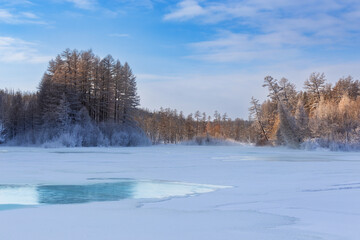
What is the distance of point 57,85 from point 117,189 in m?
44.6

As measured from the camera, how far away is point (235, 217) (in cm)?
691

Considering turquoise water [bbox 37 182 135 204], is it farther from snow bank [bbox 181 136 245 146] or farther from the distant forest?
snow bank [bbox 181 136 245 146]

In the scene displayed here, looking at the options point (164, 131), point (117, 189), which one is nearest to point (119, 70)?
point (164, 131)

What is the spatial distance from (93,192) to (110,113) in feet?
158

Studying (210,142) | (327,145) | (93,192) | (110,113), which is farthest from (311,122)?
(93,192)

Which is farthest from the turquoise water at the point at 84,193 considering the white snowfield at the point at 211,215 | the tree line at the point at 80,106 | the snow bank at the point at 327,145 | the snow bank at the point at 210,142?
the snow bank at the point at 210,142

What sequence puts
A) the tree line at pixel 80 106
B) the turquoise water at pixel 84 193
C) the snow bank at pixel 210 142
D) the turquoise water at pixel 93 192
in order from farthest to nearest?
the snow bank at pixel 210 142 → the tree line at pixel 80 106 → the turquoise water at pixel 84 193 → the turquoise water at pixel 93 192

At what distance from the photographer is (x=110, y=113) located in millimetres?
57875

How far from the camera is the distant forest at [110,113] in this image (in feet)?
137

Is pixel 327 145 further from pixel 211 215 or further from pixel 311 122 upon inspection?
pixel 211 215

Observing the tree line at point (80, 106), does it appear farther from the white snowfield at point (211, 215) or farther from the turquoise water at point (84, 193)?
the white snowfield at point (211, 215)

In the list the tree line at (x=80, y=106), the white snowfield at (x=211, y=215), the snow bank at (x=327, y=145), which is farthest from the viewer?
the tree line at (x=80, y=106)

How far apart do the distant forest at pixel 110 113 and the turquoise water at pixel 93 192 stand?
101ft

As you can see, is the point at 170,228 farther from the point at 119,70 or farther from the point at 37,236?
the point at 119,70
